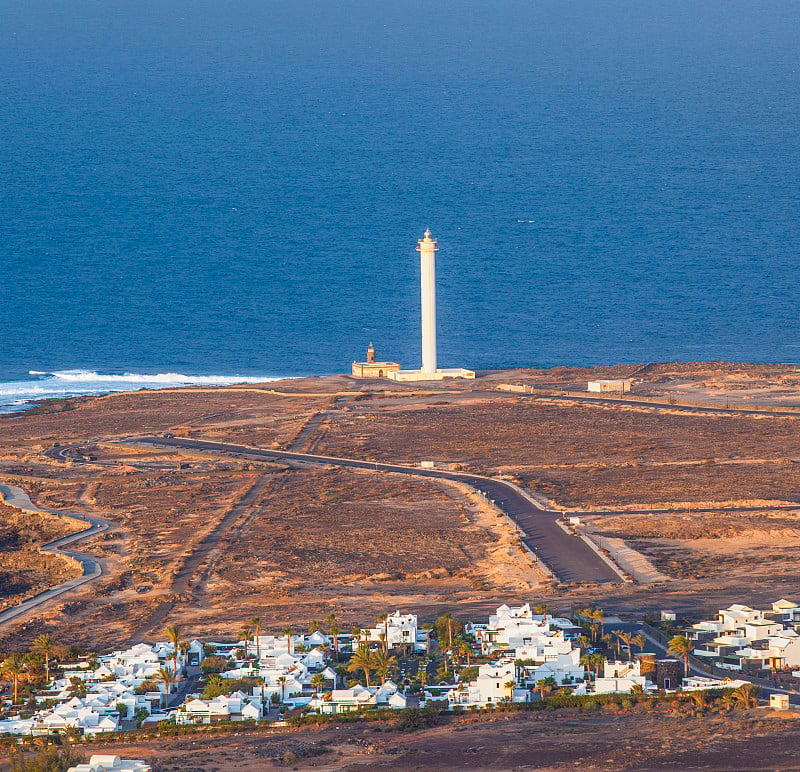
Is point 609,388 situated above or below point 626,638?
above

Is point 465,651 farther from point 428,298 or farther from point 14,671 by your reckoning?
point 428,298

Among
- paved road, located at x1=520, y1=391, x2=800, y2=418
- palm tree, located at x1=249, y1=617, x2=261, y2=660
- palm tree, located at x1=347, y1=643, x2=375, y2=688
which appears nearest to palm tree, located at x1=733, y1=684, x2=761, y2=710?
palm tree, located at x1=347, y1=643, x2=375, y2=688

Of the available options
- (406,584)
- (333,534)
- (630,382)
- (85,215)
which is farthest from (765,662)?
(85,215)

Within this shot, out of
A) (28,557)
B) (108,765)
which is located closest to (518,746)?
(108,765)

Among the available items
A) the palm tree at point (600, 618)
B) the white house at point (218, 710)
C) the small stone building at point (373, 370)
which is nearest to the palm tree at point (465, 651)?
the palm tree at point (600, 618)

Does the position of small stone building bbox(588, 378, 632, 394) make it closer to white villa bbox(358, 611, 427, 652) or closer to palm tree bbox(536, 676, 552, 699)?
white villa bbox(358, 611, 427, 652)

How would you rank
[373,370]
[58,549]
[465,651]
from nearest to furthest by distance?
[465,651]
[58,549]
[373,370]
